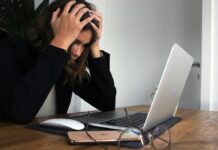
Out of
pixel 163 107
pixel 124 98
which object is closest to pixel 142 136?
pixel 163 107

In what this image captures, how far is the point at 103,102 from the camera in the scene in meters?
1.42

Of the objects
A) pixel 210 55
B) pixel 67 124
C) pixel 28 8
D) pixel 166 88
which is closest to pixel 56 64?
pixel 67 124

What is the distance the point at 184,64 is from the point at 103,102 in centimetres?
53

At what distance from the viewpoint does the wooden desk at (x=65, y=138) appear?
0.71m

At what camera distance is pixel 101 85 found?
140cm

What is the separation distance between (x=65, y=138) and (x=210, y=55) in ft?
4.50

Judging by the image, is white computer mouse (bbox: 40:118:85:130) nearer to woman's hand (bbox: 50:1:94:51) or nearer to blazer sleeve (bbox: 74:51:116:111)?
woman's hand (bbox: 50:1:94:51)

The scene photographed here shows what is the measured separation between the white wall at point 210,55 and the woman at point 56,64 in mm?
781

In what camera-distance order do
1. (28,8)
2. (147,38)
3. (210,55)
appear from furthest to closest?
(147,38) → (28,8) → (210,55)

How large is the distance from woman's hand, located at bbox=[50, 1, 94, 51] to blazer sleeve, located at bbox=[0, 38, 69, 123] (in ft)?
0.12

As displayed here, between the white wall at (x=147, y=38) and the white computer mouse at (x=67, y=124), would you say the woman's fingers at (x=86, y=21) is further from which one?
the white wall at (x=147, y=38)

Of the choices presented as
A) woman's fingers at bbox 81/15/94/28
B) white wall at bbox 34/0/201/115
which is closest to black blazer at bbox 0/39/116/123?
woman's fingers at bbox 81/15/94/28

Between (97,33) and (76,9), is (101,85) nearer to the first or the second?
(97,33)

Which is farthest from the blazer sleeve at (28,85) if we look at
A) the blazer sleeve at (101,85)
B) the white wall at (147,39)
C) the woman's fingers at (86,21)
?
the white wall at (147,39)
